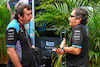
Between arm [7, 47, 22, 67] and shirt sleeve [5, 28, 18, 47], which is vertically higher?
shirt sleeve [5, 28, 18, 47]

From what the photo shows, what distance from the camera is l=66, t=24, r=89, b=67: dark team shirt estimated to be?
180 cm

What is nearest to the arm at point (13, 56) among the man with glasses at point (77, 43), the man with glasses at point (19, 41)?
the man with glasses at point (19, 41)

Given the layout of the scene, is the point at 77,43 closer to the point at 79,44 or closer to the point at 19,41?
the point at 79,44

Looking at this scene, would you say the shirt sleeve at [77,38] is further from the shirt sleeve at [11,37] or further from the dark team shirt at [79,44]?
the shirt sleeve at [11,37]

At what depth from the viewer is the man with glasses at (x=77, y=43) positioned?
5.92ft

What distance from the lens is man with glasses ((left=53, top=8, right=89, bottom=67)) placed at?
180 cm

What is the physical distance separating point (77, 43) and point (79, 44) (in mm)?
29

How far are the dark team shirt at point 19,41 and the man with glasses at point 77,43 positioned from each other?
18.4 inches

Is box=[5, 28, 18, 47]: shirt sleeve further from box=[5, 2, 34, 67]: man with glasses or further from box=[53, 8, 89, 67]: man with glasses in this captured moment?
box=[53, 8, 89, 67]: man with glasses

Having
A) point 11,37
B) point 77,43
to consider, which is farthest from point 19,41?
point 77,43

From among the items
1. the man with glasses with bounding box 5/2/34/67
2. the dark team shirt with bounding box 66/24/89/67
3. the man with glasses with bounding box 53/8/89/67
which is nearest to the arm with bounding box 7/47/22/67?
the man with glasses with bounding box 5/2/34/67

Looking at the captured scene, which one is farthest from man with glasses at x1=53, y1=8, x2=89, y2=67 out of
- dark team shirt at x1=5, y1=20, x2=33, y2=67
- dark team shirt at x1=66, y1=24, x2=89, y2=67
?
dark team shirt at x1=5, y1=20, x2=33, y2=67

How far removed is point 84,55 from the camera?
1.93 metres

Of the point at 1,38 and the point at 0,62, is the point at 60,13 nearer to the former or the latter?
the point at 1,38
